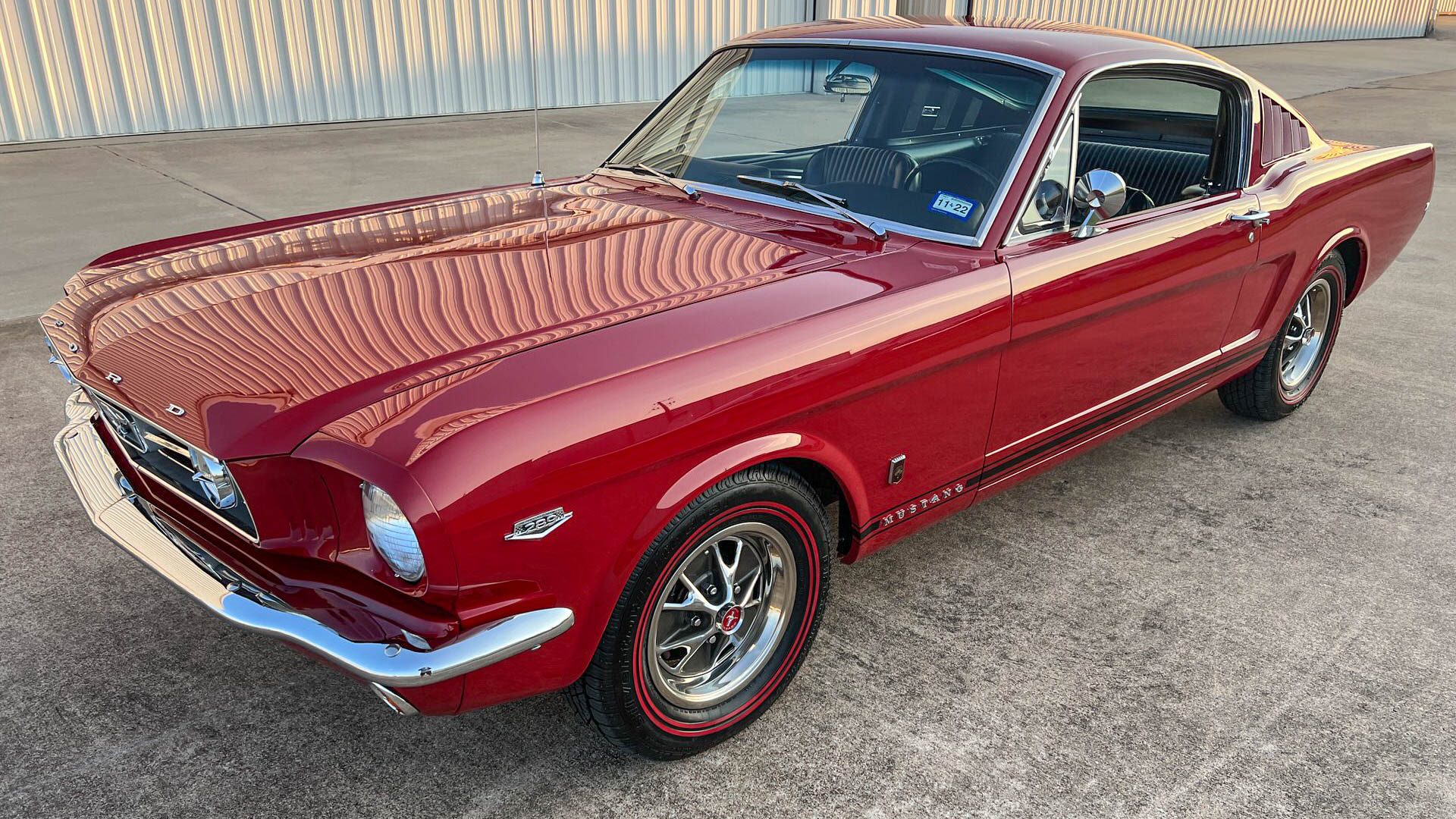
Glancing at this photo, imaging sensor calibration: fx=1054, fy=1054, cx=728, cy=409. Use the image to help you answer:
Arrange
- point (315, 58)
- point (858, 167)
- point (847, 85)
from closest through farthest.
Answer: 1. point (858, 167)
2. point (847, 85)
3. point (315, 58)

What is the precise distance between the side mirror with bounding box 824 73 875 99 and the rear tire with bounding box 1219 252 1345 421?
6.32 feet

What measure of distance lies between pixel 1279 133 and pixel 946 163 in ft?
5.76

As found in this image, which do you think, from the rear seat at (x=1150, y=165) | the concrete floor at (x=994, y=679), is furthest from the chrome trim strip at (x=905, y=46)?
the concrete floor at (x=994, y=679)

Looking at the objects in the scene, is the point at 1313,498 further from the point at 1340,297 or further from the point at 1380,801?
the point at 1380,801

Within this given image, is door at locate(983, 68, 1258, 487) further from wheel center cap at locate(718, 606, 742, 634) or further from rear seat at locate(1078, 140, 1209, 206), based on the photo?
wheel center cap at locate(718, 606, 742, 634)

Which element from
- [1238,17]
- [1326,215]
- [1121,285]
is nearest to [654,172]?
[1121,285]

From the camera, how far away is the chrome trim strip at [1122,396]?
2996mm

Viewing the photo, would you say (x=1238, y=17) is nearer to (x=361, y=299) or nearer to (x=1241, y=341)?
(x=1241, y=341)

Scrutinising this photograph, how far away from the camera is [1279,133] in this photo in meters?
3.96

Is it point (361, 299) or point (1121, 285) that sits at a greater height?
point (361, 299)

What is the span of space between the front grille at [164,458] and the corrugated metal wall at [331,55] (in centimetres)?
811

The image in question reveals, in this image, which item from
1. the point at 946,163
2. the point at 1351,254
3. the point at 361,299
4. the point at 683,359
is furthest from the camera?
the point at 1351,254

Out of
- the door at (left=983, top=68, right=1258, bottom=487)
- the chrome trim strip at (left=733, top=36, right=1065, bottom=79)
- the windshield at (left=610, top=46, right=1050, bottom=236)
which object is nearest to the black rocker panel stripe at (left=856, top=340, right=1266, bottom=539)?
the door at (left=983, top=68, right=1258, bottom=487)

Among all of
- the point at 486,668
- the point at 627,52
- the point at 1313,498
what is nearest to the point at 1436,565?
the point at 1313,498
